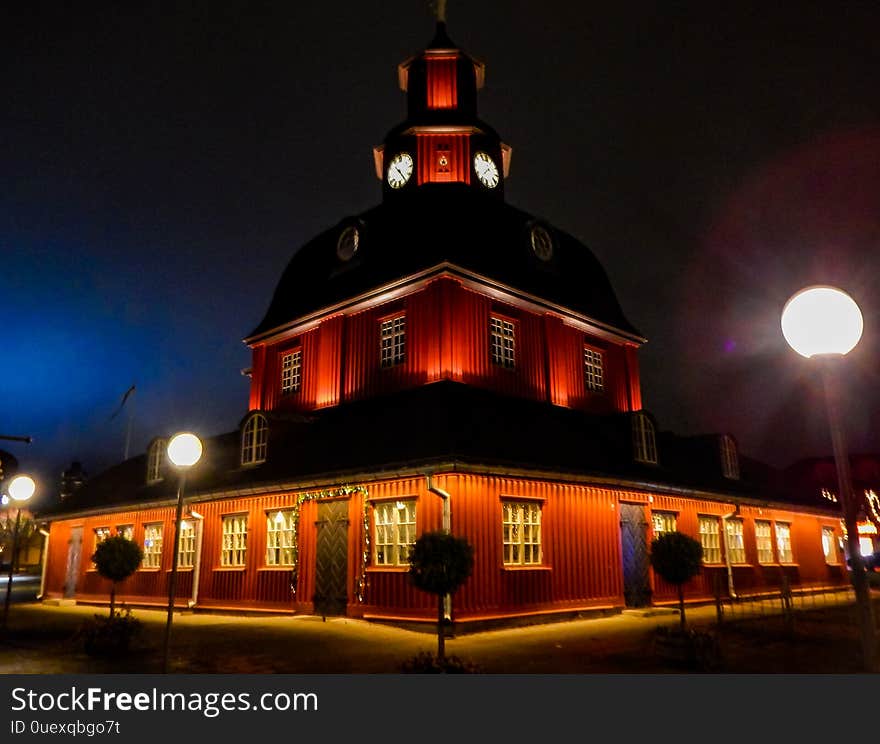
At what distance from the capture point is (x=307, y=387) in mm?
19719

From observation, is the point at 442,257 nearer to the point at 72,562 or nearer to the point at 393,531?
the point at 393,531

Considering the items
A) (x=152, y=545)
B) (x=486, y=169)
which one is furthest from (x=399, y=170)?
(x=152, y=545)

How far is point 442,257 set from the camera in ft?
53.8

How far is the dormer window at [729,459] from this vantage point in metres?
21.8

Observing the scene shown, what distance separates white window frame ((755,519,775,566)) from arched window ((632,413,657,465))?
631cm

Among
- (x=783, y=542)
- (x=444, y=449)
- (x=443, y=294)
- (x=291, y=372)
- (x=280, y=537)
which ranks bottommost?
(x=783, y=542)

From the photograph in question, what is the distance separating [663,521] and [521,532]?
6050mm

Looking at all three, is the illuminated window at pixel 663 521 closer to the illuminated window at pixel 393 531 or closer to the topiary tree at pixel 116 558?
the illuminated window at pixel 393 531

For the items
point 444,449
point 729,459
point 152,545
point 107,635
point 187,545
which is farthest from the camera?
point 729,459

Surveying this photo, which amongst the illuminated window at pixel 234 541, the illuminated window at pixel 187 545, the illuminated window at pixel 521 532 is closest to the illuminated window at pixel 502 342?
the illuminated window at pixel 521 532

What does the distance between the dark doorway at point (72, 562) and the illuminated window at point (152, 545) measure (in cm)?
504

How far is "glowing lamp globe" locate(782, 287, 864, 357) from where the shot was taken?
463cm
